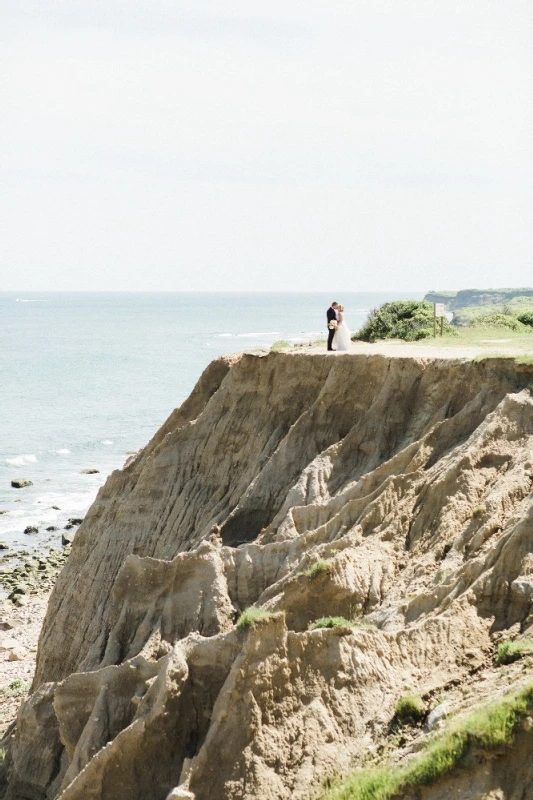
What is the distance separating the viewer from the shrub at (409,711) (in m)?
11.7

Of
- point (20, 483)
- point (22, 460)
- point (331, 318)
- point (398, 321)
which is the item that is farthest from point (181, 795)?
point (22, 460)

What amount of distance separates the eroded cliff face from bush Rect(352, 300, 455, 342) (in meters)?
11.7

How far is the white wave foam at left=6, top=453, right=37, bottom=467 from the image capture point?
Answer: 63.6 meters

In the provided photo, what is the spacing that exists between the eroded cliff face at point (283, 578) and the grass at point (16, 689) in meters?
6.54

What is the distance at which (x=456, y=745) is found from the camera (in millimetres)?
10047

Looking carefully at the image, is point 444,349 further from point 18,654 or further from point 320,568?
point 18,654

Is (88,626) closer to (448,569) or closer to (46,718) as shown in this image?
(46,718)

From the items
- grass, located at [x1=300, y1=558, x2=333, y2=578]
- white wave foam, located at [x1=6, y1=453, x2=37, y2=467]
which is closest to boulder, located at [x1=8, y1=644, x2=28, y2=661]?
grass, located at [x1=300, y1=558, x2=333, y2=578]

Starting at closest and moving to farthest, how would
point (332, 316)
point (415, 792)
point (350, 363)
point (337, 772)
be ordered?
point (415, 792), point (337, 772), point (350, 363), point (332, 316)

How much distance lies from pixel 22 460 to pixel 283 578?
5118cm

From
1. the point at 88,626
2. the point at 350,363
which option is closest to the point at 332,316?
the point at 350,363

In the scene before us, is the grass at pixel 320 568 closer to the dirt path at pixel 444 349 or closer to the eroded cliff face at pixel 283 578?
the eroded cliff face at pixel 283 578

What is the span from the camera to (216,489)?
23516mm

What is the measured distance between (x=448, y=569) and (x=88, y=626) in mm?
11008
